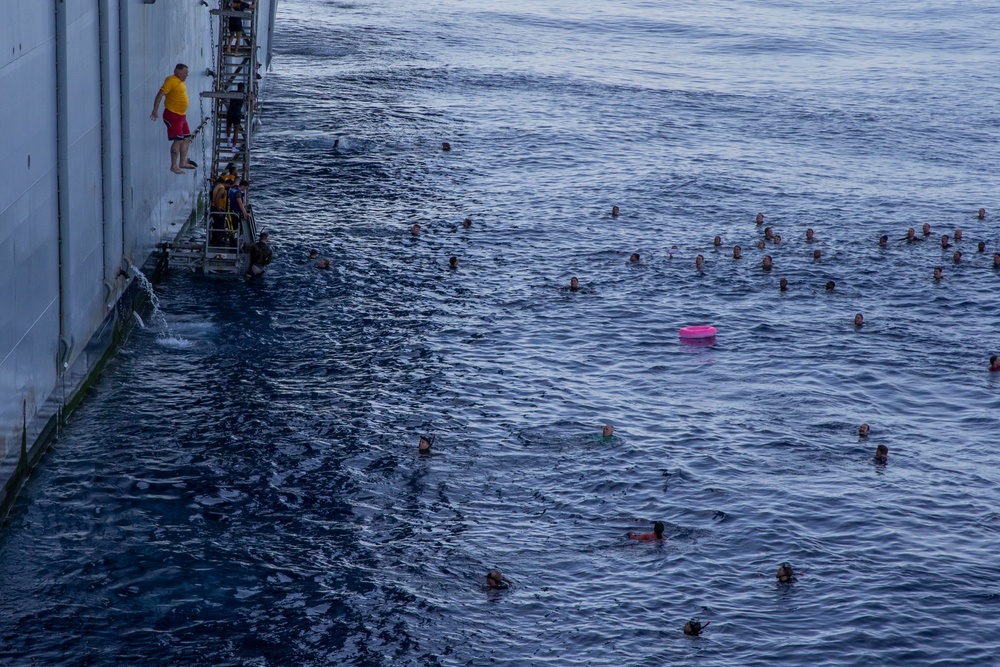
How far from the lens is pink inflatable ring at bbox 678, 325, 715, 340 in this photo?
36.5 metres

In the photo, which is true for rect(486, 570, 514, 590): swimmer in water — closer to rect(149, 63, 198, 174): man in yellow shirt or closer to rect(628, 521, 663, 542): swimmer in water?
rect(628, 521, 663, 542): swimmer in water

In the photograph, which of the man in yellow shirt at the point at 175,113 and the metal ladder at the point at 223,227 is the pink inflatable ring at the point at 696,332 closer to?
the metal ladder at the point at 223,227

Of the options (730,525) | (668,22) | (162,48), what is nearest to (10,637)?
(730,525)

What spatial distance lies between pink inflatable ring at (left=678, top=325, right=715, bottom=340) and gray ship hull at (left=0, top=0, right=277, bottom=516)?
16859 millimetres

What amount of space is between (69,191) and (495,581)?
44.4 ft

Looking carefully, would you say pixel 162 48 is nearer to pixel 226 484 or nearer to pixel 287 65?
pixel 226 484

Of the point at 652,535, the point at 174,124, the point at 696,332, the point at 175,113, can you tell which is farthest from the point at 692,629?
the point at 174,124

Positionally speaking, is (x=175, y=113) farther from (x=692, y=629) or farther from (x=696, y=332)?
(x=692, y=629)

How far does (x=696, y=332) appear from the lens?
36562 millimetres

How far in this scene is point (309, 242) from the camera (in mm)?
42844

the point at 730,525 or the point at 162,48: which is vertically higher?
the point at 162,48

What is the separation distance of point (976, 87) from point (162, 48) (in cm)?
6272

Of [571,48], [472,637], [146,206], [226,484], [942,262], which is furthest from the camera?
[571,48]

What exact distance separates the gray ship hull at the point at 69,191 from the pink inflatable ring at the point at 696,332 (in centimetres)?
1686
